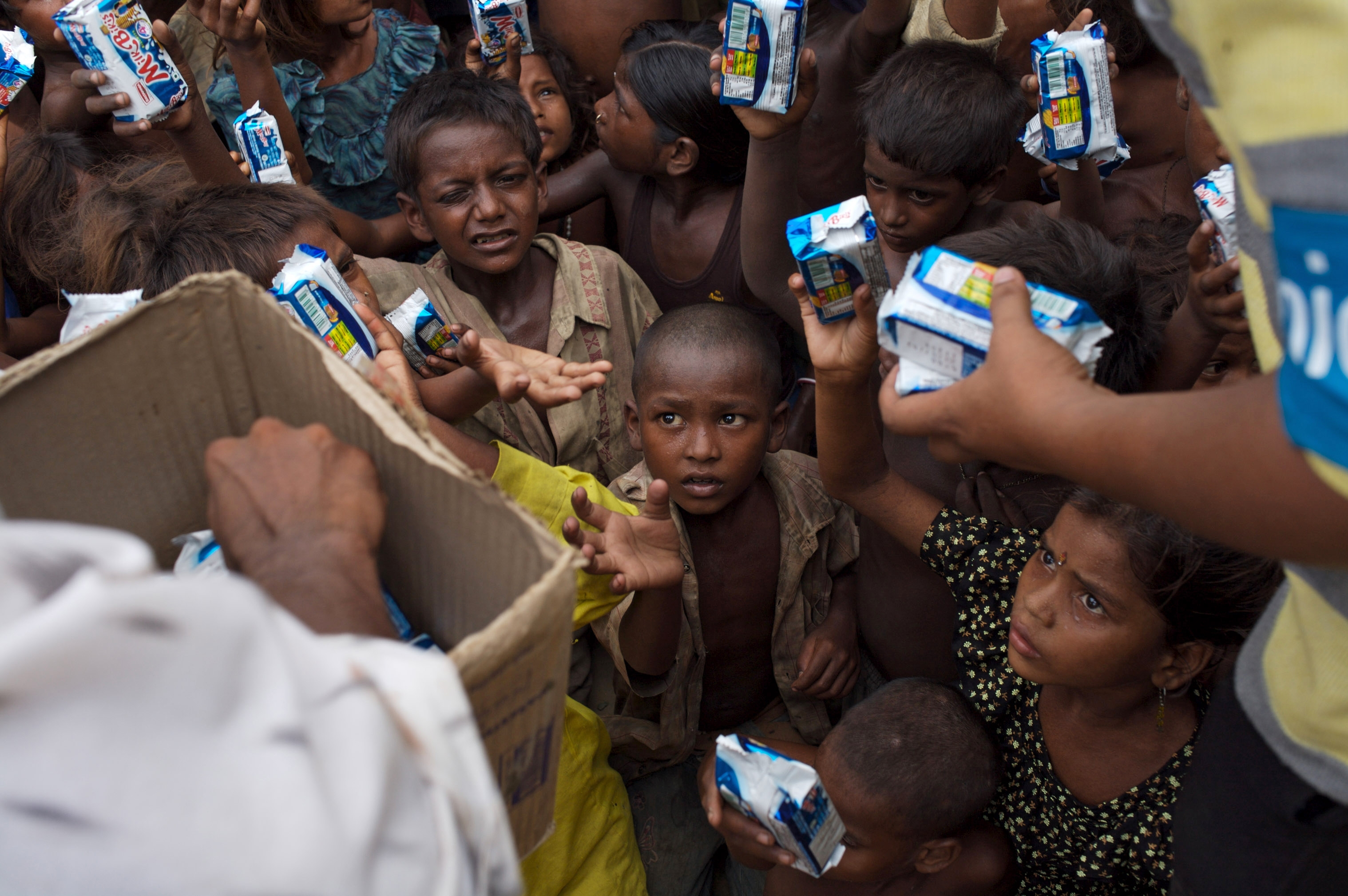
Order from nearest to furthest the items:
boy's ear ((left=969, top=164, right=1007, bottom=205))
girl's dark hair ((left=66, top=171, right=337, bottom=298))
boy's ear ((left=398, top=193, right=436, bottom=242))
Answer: girl's dark hair ((left=66, top=171, right=337, bottom=298)) < boy's ear ((left=969, top=164, right=1007, bottom=205)) < boy's ear ((left=398, top=193, right=436, bottom=242))

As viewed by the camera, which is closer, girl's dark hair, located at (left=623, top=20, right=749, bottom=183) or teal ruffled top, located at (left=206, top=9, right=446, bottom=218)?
girl's dark hair, located at (left=623, top=20, right=749, bottom=183)

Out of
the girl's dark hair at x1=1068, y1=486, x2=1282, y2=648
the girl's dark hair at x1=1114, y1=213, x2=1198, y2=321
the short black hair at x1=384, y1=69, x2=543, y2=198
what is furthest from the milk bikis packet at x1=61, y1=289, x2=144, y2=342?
the girl's dark hair at x1=1114, y1=213, x2=1198, y2=321

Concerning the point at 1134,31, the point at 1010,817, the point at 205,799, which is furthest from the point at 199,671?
the point at 1134,31

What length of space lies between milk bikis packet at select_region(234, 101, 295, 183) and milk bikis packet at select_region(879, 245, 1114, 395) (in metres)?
1.57

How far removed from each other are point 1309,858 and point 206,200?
6.81 feet

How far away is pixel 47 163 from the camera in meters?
2.19

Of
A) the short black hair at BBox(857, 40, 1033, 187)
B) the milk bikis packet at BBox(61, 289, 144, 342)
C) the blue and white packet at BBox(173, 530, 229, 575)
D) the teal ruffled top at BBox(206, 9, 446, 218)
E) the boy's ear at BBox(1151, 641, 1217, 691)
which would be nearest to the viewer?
the blue and white packet at BBox(173, 530, 229, 575)

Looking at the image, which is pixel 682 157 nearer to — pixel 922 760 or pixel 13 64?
pixel 13 64

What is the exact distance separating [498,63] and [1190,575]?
7.09ft

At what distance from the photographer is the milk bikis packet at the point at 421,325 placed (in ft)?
5.53

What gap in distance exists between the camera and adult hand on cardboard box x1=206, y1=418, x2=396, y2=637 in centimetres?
70

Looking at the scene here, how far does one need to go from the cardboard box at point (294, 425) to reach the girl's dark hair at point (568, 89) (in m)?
2.21

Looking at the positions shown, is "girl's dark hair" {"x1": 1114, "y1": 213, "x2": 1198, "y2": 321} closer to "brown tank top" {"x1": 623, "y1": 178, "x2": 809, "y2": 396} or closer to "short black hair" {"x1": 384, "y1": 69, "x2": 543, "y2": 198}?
"brown tank top" {"x1": 623, "y1": 178, "x2": 809, "y2": 396}

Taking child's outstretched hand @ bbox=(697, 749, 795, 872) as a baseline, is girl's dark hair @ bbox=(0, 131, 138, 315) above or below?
above
